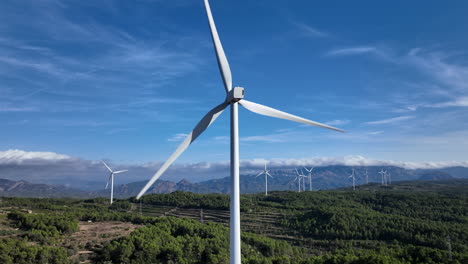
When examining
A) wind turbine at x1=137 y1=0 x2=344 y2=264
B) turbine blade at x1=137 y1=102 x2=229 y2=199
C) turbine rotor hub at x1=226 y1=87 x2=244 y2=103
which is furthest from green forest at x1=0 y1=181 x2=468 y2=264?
turbine rotor hub at x1=226 y1=87 x2=244 y2=103

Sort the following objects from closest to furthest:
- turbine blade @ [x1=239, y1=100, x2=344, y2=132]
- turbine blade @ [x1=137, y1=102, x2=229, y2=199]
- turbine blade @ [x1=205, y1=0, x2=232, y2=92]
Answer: turbine blade @ [x1=137, y1=102, x2=229, y2=199] → turbine blade @ [x1=239, y1=100, x2=344, y2=132] → turbine blade @ [x1=205, y1=0, x2=232, y2=92]

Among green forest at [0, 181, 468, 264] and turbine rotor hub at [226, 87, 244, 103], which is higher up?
turbine rotor hub at [226, 87, 244, 103]

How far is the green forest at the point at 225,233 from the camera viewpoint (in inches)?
2344

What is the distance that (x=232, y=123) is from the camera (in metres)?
28.7

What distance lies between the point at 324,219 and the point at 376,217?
22.2 metres

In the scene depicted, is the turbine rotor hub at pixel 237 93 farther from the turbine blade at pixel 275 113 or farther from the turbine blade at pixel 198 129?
the turbine blade at pixel 275 113

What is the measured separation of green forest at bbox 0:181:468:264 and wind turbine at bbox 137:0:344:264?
33084 mm

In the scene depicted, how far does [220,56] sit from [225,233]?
6779 centimetres

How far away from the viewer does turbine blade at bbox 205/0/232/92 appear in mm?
32219

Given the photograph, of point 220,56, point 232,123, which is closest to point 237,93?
point 232,123

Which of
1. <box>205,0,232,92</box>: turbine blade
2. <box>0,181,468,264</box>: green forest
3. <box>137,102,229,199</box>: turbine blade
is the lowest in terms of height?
<box>0,181,468,264</box>: green forest

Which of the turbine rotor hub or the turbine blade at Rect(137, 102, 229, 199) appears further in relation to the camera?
the turbine blade at Rect(137, 102, 229, 199)

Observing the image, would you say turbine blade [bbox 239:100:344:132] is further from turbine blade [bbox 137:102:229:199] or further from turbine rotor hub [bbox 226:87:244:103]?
turbine rotor hub [bbox 226:87:244:103]

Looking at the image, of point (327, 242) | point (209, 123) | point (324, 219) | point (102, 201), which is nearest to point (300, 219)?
point (324, 219)
